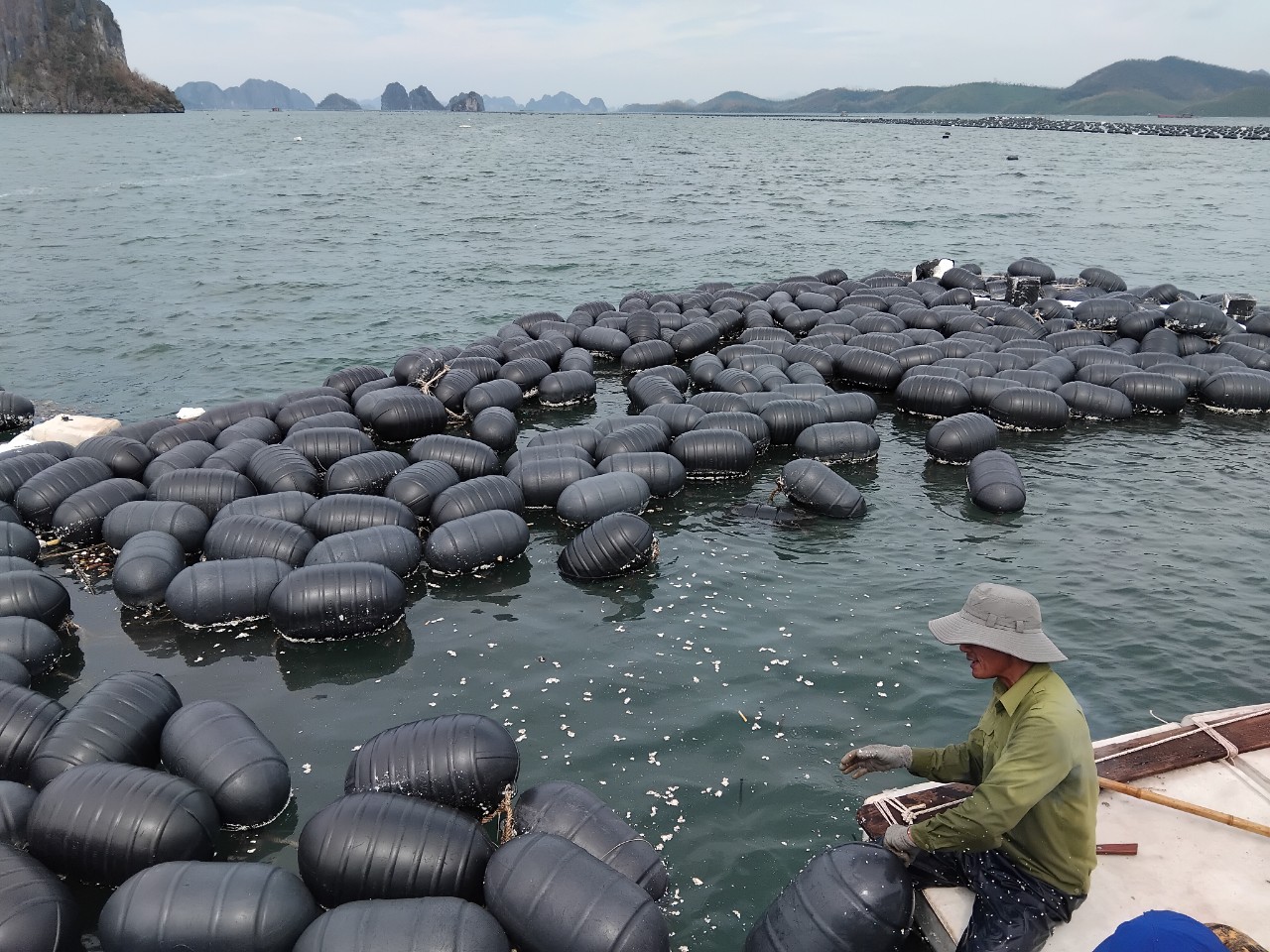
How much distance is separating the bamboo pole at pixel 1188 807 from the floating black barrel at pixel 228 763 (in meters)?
8.77

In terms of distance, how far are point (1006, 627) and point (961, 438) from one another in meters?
13.8

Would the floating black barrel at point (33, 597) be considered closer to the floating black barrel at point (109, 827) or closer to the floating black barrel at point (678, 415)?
the floating black barrel at point (109, 827)

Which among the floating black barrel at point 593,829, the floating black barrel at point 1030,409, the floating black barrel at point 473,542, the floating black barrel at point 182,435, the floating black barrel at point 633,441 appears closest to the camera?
the floating black barrel at point 593,829

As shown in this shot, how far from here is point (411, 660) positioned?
42.3 feet

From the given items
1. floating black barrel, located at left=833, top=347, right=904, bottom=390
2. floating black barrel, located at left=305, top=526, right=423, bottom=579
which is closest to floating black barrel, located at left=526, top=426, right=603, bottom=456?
floating black barrel, located at left=305, top=526, right=423, bottom=579

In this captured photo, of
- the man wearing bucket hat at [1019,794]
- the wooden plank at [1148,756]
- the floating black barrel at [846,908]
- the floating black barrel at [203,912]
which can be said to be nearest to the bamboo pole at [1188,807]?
the wooden plank at [1148,756]

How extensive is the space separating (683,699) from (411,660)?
4.20 m

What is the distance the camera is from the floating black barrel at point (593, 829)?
26.8 feet

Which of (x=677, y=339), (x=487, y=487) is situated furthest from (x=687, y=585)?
(x=677, y=339)

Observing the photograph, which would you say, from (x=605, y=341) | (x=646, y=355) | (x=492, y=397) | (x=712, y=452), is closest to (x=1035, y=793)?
(x=712, y=452)

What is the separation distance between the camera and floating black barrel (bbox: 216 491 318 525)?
15477 mm

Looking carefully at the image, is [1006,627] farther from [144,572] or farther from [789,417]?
[789,417]

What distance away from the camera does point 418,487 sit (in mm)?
16406

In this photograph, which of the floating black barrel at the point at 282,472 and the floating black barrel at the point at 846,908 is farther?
the floating black barrel at the point at 282,472
